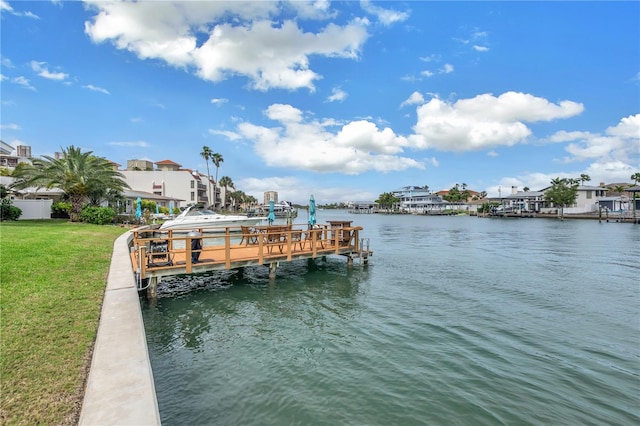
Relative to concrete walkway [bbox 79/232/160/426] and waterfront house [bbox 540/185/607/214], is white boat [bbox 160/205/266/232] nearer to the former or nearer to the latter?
concrete walkway [bbox 79/232/160/426]

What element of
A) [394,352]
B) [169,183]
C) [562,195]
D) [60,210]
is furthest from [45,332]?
[562,195]

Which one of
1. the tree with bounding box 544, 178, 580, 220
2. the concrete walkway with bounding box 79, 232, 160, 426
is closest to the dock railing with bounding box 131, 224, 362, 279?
the concrete walkway with bounding box 79, 232, 160, 426

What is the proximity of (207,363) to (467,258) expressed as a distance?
19.1 m

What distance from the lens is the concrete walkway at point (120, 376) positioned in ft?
11.4

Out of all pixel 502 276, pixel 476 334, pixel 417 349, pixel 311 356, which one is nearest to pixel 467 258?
pixel 502 276

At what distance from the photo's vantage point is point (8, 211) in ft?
87.5

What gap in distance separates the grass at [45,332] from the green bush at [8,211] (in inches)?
772

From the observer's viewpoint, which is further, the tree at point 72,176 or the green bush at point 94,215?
the green bush at point 94,215

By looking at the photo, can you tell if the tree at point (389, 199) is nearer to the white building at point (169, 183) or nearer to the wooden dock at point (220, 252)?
the white building at point (169, 183)

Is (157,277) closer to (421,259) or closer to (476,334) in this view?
(476,334)

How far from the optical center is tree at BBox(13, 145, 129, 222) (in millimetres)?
27217

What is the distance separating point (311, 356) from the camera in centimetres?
725

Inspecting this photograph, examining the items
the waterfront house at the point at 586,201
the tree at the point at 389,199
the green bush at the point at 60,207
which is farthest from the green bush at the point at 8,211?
the tree at the point at 389,199

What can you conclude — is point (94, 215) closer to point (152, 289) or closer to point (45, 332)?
point (152, 289)
